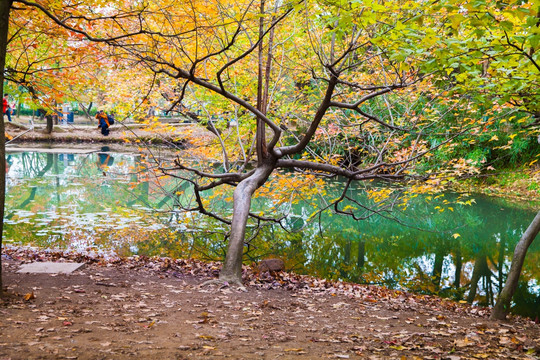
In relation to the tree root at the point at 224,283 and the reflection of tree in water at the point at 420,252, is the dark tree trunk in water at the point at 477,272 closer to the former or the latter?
the reflection of tree in water at the point at 420,252

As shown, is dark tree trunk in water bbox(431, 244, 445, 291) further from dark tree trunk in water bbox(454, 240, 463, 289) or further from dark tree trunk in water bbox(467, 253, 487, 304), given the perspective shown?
dark tree trunk in water bbox(467, 253, 487, 304)

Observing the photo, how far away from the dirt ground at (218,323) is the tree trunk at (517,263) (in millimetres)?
261

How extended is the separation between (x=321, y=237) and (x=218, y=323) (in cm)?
785

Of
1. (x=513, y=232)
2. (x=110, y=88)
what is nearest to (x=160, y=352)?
(x=110, y=88)

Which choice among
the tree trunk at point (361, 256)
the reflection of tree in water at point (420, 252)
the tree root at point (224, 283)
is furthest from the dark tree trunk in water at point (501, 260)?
the tree root at point (224, 283)

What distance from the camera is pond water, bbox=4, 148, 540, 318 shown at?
912 centimetres

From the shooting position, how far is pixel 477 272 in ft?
32.5

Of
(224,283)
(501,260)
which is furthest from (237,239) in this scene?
(501,260)

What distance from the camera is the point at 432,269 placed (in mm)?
10023

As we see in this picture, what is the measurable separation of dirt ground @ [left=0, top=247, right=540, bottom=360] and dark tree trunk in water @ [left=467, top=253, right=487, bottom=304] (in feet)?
6.41

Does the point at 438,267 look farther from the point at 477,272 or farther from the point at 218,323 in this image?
the point at 218,323

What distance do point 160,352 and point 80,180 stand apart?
16803mm

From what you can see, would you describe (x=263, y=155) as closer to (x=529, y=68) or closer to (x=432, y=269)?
(x=529, y=68)

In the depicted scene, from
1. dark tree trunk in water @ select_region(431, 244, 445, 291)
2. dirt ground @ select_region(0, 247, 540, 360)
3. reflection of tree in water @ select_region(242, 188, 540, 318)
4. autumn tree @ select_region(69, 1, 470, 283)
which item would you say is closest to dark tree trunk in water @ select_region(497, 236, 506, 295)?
reflection of tree in water @ select_region(242, 188, 540, 318)
